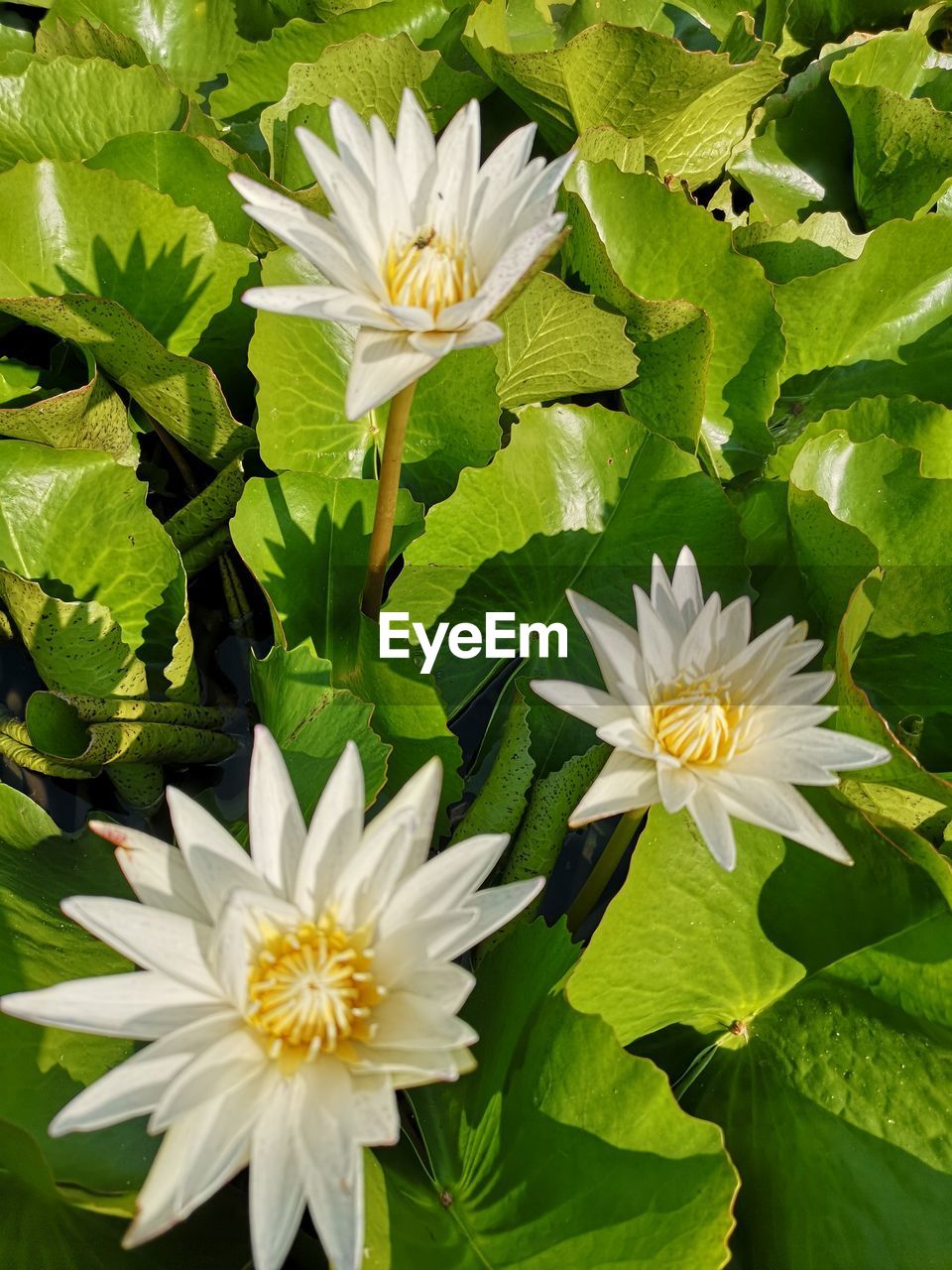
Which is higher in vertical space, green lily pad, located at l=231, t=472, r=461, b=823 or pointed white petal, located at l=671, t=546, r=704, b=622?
pointed white petal, located at l=671, t=546, r=704, b=622

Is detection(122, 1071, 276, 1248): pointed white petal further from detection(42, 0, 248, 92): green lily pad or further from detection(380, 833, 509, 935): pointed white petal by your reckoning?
detection(42, 0, 248, 92): green lily pad

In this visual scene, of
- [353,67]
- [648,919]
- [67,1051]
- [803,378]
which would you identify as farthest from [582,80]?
[67,1051]

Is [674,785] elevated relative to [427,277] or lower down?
lower down

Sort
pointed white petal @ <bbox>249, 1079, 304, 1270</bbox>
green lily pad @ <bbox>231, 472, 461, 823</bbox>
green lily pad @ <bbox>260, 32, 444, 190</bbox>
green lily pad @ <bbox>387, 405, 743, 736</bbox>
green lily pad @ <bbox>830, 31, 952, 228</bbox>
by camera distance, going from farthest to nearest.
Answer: green lily pad @ <bbox>830, 31, 952, 228</bbox>
green lily pad @ <bbox>260, 32, 444, 190</bbox>
green lily pad @ <bbox>387, 405, 743, 736</bbox>
green lily pad @ <bbox>231, 472, 461, 823</bbox>
pointed white petal @ <bbox>249, 1079, 304, 1270</bbox>

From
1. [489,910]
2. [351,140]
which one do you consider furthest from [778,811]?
[351,140]

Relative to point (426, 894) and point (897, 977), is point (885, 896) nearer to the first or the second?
point (897, 977)

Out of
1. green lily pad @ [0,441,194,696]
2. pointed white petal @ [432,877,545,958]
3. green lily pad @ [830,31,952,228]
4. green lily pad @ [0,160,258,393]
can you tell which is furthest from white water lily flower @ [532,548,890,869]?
green lily pad @ [830,31,952,228]

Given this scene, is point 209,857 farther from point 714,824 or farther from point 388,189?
point 388,189
